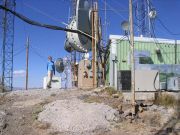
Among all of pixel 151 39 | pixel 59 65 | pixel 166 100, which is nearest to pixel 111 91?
pixel 166 100

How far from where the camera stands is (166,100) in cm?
1463

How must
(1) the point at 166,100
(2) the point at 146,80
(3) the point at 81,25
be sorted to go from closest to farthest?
1. (1) the point at 166,100
2. (2) the point at 146,80
3. (3) the point at 81,25

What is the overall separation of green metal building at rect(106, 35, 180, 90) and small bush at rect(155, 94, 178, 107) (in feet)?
6.33

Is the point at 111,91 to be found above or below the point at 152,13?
below

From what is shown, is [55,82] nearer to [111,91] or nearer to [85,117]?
[111,91]

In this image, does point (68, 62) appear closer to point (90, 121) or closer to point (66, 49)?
point (66, 49)

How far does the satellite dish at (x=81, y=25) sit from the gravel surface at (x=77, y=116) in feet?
22.1

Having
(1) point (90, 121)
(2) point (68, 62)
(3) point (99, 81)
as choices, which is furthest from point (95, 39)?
(2) point (68, 62)

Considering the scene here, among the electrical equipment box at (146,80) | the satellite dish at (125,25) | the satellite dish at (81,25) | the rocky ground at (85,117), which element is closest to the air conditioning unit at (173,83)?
the electrical equipment box at (146,80)

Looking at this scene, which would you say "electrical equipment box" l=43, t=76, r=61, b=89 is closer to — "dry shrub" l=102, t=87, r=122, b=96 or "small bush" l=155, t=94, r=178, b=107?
"dry shrub" l=102, t=87, r=122, b=96

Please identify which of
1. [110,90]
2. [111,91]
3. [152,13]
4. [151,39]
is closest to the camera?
[111,91]

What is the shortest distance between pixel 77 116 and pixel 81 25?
8.12 m

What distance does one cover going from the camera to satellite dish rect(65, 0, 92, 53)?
20.1 meters

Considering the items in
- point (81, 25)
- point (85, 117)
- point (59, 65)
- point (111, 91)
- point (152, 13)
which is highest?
point (152, 13)
